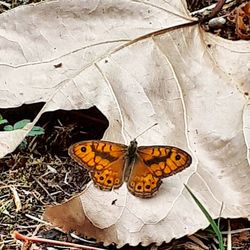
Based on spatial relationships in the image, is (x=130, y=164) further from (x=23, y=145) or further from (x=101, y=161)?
(x=23, y=145)

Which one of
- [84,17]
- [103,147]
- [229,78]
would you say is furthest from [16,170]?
[229,78]

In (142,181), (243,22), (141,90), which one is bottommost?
(142,181)

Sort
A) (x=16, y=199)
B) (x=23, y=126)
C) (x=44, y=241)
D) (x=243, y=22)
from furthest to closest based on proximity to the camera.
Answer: (x=243, y=22)
(x=23, y=126)
(x=16, y=199)
(x=44, y=241)

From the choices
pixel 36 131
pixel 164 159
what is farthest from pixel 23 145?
pixel 164 159

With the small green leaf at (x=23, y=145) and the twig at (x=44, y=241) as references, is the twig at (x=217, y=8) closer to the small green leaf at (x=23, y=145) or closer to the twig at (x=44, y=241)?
the small green leaf at (x=23, y=145)

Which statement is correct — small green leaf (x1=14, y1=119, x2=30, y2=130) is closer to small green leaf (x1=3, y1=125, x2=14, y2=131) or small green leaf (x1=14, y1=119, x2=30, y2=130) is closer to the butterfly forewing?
small green leaf (x1=3, y1=125, x2=14, y2=131)
